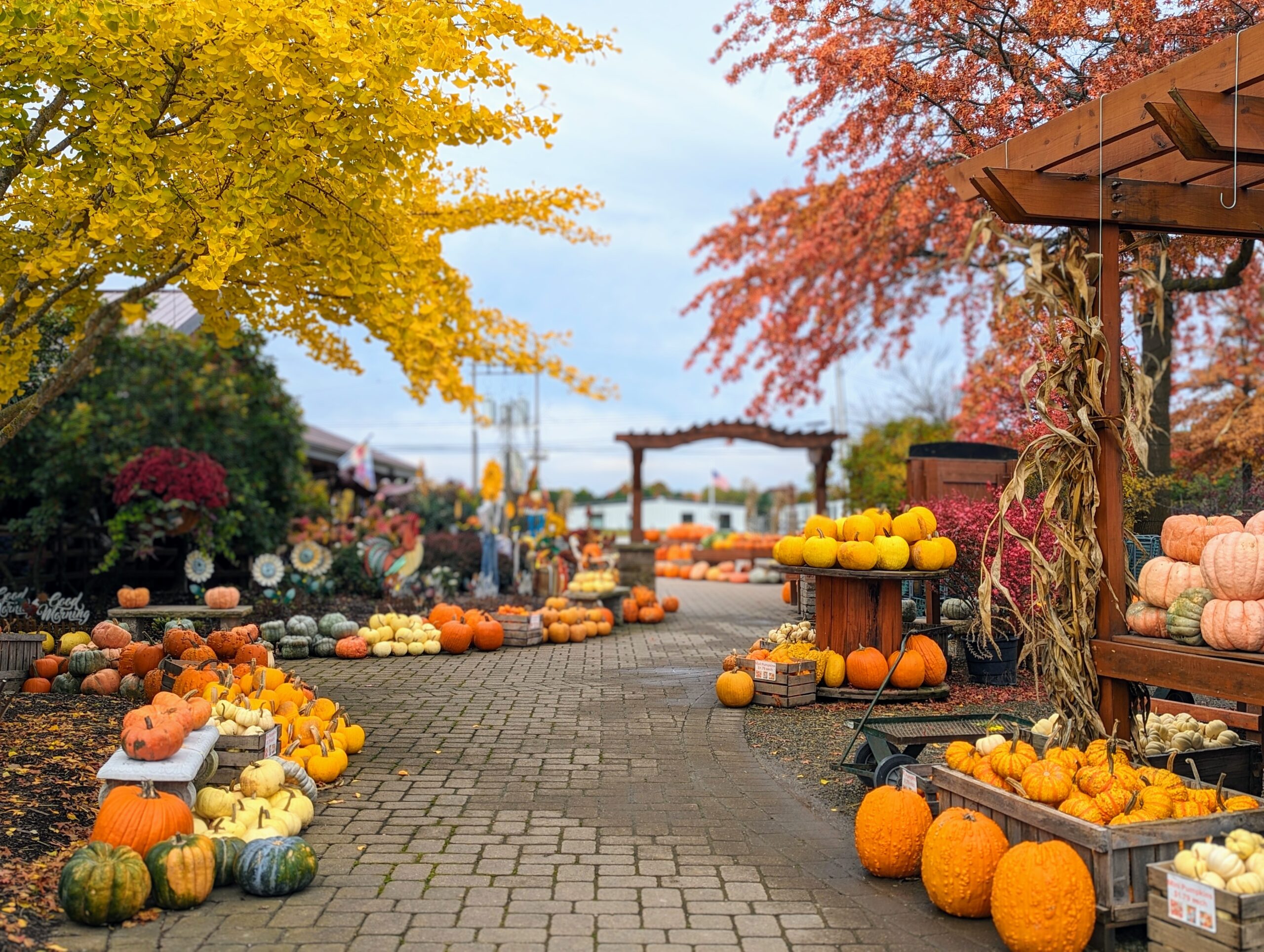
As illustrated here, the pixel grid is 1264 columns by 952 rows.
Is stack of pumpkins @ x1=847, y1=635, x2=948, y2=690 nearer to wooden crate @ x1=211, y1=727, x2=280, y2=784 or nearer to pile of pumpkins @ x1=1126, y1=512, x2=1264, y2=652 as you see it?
pile of pumpkins @ x1=1126, y1=512, x2=1264, y2=652

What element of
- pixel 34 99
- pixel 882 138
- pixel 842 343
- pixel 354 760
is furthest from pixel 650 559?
pixel 34 99

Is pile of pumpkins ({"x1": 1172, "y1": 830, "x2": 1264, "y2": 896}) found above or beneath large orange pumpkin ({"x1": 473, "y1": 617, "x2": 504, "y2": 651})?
above

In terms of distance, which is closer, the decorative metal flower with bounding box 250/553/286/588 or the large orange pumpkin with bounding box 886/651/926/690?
the large orange pumpkin with bounding box 886/651/926/690

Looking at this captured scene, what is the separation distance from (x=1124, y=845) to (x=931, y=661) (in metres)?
4.75

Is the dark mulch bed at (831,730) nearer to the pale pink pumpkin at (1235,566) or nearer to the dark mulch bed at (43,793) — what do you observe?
the pale pink pumpkin at (1235,566)

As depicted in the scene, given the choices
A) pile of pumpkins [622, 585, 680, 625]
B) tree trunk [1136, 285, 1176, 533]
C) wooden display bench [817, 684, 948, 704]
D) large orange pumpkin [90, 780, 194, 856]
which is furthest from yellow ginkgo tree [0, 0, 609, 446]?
pile of pumpkins [622, 585, 680, 625]

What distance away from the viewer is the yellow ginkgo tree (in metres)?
5.39

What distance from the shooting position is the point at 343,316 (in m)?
8.23

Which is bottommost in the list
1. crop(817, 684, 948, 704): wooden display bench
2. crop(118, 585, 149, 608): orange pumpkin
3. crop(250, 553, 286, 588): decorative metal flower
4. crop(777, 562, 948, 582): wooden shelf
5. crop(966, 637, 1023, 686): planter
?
crop(817, 684, 948, 704): wooden display bench

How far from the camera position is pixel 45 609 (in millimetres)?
10047

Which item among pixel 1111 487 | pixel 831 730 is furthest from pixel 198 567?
pixel 1111 487

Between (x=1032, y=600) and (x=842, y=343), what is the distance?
1033 centimetres

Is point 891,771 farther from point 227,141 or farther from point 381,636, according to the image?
point 381,636

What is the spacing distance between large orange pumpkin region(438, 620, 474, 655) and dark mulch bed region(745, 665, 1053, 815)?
4064 millimetres
